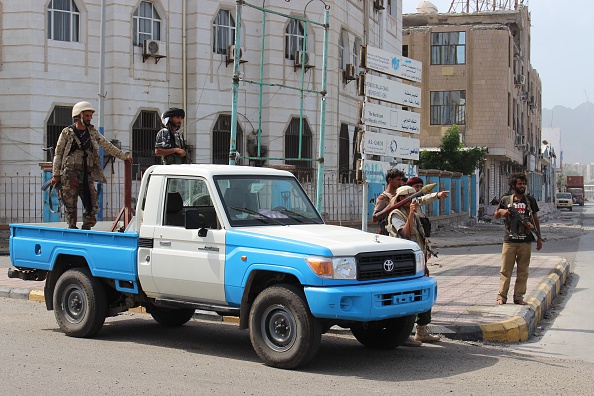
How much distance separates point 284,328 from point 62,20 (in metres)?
18.9

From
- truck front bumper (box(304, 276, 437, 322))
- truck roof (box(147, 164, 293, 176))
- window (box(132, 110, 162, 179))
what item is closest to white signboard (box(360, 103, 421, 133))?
truck roof (box(147, 164, 293, 176))

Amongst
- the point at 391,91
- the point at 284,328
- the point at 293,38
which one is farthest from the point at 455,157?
the point at 284,328

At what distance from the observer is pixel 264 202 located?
8547 millimetres

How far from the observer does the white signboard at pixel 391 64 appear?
1463 cm

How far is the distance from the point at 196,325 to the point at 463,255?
12.2 meters

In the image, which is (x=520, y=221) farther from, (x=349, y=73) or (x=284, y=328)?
(x=349, y=73)

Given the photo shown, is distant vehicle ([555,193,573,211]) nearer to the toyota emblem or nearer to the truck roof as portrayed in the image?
the truck roof

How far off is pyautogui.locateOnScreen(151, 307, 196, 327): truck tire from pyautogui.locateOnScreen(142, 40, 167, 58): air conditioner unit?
617 inches

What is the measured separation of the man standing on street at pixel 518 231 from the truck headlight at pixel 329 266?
14.4 feet

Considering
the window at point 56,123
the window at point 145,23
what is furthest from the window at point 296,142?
the window at point 56,123

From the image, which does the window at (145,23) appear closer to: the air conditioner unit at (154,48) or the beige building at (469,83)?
the air conditioner unit at (154,48)

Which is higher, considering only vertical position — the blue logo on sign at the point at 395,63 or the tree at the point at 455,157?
the blue logo on sign at the point at 395,63

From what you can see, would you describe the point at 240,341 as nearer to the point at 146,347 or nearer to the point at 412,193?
the point at 146,347

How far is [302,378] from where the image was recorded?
7.23 meters
